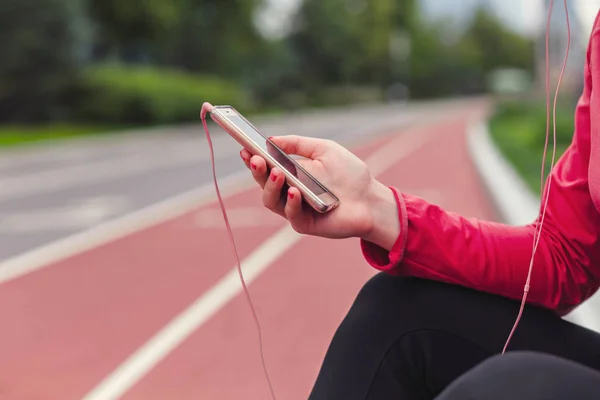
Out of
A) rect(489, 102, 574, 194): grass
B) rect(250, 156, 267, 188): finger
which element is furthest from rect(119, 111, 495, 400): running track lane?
rect(489, 102, 574, 194): grass

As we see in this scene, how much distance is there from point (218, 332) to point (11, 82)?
83.6 feet

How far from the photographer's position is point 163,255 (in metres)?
6.91

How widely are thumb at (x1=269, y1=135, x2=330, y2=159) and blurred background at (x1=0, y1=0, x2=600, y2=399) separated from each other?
2.12ft

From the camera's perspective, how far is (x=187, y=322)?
486cm

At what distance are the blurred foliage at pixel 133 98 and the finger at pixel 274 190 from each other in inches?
1118

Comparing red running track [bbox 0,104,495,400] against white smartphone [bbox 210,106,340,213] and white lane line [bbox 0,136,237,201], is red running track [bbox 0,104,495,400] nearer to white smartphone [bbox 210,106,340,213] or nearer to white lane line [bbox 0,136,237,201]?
white smartphone [bbox 210,106,340,213]

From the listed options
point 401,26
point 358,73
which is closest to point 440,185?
point 358,73

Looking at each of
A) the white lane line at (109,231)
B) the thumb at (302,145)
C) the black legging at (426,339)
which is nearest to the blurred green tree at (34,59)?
the white lane line at (109,231)

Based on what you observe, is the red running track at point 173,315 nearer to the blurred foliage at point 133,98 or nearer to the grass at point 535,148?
the grass at point 535,148

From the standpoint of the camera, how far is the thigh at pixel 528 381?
124 cm

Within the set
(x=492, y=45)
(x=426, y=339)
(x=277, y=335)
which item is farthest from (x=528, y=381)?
(x=492, y=45)

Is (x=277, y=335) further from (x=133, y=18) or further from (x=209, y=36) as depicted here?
(x=209, y=36)

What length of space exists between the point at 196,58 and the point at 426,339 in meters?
43.6

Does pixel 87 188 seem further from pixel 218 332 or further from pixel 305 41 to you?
pixel 305 41
